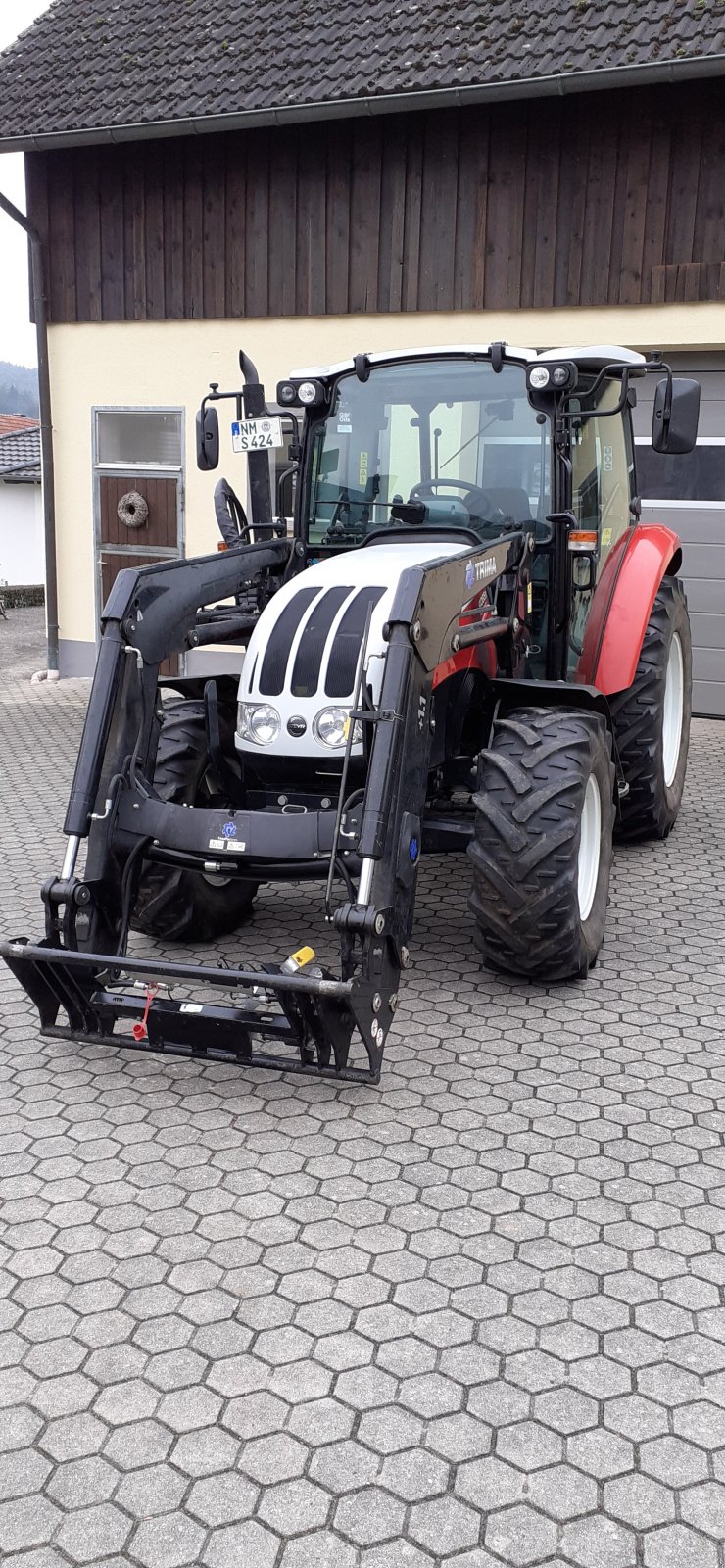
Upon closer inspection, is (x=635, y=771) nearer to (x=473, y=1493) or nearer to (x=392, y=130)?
(x=473, y=1493)

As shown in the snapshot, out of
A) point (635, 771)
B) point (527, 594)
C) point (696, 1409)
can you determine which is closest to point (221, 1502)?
point (696, 1409)

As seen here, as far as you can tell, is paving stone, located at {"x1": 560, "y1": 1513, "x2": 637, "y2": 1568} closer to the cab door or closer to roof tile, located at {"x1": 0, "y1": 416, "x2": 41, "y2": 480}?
the cab door

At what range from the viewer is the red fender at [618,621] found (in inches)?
223

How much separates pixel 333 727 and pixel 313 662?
0.25 meters

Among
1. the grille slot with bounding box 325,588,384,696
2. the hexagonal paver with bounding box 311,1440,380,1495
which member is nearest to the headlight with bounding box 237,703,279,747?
the grille slot with bounding box 325,588,384,696

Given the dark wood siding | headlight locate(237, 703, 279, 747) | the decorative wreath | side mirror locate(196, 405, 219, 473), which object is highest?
the dark wood siding

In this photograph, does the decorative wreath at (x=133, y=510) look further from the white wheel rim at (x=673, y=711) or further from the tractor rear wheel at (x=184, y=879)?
the tractor rear wheel at (x=184, y=879)

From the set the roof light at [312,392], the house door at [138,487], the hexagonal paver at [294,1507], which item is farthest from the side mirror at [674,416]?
the house door at [138,487]

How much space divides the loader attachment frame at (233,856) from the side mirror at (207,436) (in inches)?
47.0

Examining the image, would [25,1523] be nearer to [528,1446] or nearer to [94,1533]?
[94,1533]

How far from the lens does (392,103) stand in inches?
362

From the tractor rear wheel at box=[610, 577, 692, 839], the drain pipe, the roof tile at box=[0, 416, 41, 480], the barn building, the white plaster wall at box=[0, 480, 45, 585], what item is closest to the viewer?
the tractor rear wheel at box=[610, 577, 692, 839]

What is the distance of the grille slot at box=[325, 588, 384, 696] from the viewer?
4457mm

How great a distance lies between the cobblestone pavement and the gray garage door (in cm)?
529
